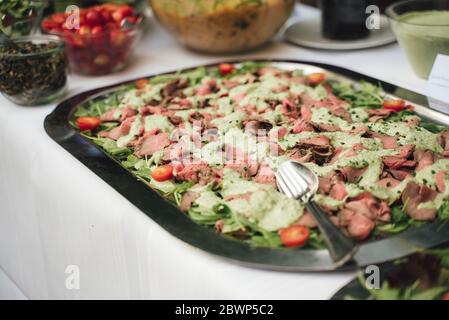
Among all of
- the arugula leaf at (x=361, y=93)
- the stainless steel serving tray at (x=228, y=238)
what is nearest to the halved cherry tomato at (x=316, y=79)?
the arugula leaf at (x=361, y=93)

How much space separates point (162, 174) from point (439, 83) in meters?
0.63

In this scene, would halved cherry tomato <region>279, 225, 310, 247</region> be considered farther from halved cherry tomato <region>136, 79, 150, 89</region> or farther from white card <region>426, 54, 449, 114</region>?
halved cherry tomato <region>136, 79, 150, 89</region>

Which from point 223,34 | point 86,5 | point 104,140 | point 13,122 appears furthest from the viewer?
point 86,5

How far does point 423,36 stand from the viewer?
127 cm

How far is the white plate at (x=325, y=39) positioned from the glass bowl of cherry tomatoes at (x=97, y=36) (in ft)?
1.53

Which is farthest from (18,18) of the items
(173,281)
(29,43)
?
(173,281)

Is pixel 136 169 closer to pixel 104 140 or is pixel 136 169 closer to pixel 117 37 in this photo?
pixel 104 140

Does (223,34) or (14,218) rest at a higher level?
(223,34)

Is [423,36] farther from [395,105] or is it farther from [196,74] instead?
[196,74]

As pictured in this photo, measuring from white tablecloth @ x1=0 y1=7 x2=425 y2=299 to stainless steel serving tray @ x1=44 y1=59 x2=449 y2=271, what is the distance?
1 cm

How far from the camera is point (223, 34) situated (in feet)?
5.15

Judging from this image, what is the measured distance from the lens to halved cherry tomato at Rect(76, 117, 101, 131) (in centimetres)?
120

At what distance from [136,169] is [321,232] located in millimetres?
385
